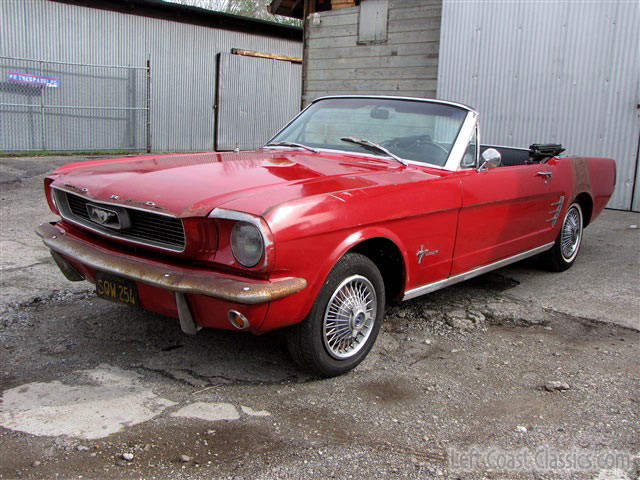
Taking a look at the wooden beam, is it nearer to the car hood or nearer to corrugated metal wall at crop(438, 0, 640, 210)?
corrugated metal wall at crop(438, 0, 640, 210)

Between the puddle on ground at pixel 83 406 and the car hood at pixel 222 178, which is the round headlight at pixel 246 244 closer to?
the car hood at pixel 222 178

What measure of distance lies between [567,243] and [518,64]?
468 cm

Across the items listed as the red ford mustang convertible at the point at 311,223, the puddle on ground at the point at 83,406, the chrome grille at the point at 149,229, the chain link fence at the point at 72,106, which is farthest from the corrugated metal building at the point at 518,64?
the puddle on ground at the point at 83,406

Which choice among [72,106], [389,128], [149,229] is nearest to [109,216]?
[149,229]

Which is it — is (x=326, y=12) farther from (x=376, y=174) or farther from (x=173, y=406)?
(x=173, y=406)

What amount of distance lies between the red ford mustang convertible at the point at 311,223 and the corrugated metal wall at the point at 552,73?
4703mm

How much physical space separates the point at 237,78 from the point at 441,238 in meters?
14.7

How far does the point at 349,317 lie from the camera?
3281 millimetres

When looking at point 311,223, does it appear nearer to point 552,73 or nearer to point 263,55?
point 552,73

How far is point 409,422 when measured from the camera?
2.85 meters

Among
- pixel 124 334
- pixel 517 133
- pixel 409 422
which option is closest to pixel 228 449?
pixel 409 422

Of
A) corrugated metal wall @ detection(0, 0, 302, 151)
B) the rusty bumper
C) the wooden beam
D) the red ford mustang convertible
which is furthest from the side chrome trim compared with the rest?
the wooden beam

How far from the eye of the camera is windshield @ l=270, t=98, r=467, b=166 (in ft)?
Result: 13.8

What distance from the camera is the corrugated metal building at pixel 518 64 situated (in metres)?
8.63
